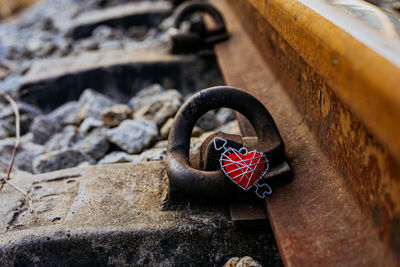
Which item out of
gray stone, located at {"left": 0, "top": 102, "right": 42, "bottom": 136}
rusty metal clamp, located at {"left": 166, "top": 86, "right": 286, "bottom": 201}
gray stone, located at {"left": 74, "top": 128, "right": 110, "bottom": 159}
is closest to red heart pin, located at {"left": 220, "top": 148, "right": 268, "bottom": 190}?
rusty metal clamp, located at {"left": 166, "top": 86, "right": 286, "bottom": 201}

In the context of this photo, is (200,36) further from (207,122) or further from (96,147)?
(96,147)

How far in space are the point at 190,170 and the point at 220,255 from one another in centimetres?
33

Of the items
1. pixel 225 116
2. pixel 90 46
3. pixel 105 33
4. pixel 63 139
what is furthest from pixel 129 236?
pixel 105 33

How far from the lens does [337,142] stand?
1.36 metres

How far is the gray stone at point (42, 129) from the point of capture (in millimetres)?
2889

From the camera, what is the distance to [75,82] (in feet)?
11.5

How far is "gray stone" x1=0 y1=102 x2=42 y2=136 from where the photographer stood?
10.4ft

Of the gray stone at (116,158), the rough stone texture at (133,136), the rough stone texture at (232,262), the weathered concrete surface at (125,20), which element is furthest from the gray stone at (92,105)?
the weathered concrete surface at (125,20)

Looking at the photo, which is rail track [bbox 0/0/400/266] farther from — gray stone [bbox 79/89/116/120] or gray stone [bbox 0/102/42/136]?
gray stone [bbox 0/102/42/136]

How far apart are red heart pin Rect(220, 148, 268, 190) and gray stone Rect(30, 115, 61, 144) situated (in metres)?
1.91

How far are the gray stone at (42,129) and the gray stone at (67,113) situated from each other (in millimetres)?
117

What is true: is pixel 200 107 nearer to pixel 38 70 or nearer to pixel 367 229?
pixel 367 229

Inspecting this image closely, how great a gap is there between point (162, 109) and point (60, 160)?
0.72 metres

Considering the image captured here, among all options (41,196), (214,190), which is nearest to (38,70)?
(41,196)
